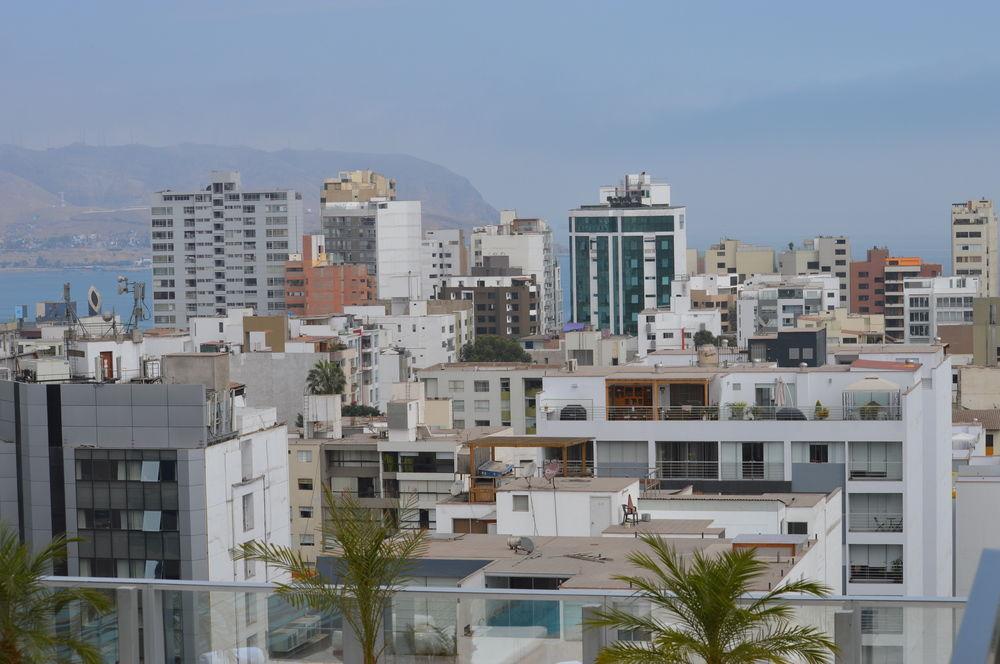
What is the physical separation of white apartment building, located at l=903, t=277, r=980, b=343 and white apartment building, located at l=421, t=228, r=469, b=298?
168 ft

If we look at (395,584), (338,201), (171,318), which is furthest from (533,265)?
(395,584)

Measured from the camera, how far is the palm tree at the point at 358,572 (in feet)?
17.3

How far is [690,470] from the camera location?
25625 mm

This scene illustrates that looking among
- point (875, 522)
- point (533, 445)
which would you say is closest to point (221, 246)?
point (533, 445)

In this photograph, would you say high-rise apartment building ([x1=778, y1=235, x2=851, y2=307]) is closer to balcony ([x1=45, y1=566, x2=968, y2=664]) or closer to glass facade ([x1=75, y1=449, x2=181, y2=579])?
glass facade ([x1=75, y1=449, x2=181, y2=579])

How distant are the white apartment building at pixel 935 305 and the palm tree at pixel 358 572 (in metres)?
78.4

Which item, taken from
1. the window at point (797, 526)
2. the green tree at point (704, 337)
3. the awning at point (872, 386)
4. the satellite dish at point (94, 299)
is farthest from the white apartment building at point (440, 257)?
the window at point (797, 526)

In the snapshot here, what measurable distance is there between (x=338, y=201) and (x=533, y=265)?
1720cm

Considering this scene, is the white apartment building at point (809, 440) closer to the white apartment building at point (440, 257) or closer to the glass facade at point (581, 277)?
the glass facade at point (581, 277)

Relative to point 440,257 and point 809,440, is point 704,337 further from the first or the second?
point 440,257

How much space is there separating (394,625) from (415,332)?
71088 mm

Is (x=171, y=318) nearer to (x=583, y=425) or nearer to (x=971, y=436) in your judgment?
(x=971, y=436)

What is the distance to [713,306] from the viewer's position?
91.0 m

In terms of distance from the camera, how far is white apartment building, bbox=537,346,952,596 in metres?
24.3
